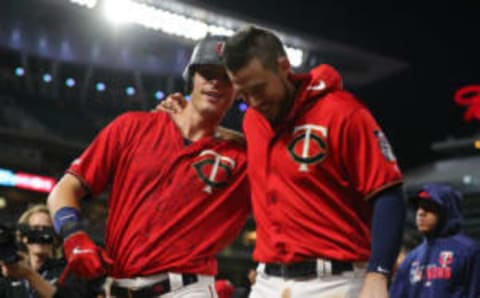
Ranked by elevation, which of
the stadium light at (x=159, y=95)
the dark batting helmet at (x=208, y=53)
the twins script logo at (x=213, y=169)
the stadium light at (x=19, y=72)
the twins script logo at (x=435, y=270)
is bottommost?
the twins script logo at (x=435, y=270)

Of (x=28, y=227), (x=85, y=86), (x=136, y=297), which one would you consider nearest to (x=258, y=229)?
(x=136, y=297)

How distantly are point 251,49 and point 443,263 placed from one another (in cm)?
417

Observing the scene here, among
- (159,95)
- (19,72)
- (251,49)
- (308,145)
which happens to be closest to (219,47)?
(251,49)

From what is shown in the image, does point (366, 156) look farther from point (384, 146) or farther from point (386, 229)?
point (386, 229)

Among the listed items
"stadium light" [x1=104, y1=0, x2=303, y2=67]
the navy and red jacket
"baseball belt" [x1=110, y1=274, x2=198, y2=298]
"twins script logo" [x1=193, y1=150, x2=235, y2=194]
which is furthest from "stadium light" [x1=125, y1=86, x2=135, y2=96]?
"baseball belt" [x1=110, y1=274, x2=198, y2=298]

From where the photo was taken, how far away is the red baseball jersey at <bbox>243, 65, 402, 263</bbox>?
2.63 metres

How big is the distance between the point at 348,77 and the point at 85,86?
11.9 m

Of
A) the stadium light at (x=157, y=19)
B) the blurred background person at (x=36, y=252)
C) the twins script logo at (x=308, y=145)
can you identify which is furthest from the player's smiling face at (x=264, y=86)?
the stadium light at (x=157, y=19)

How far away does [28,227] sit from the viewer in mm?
5578

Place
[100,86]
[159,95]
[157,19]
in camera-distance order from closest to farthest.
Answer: [100,86], [157,19], [159,95]

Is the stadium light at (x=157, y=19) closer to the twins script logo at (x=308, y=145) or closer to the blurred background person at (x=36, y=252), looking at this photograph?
the blurred background person at (x=36, y=252)

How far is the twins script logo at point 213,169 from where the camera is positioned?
3473 mm

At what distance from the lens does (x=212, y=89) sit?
3570 mm

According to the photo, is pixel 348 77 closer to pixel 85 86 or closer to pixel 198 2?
pixel 198 2
